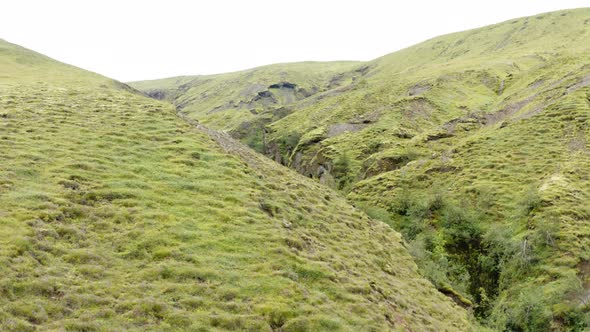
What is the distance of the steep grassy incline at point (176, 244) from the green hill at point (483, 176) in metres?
9.37

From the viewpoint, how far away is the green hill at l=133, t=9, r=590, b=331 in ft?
128

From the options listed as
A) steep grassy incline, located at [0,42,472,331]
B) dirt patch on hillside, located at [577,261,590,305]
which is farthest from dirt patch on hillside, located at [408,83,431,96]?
dirt patch on hillside, located at [577,261,590,305]

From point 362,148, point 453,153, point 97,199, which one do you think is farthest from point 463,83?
point 97,199

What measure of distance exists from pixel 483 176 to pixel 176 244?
165ft

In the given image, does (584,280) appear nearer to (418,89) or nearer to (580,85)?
(580,85)

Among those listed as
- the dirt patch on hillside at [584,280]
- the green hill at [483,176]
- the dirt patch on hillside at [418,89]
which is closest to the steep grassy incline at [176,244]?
the green hill at [483,176]

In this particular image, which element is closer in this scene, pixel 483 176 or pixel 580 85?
pixel 483 176

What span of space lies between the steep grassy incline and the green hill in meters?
9.37

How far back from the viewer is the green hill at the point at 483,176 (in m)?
38.9

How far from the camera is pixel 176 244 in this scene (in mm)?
24594

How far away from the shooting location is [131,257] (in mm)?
22812

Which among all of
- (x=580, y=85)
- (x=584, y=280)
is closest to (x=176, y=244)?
(x=584, y=280)

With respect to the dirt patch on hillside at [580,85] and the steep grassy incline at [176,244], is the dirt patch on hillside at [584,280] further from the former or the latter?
the dirt patch on hillside at [580,85]

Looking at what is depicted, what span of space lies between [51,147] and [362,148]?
71.3 meters
